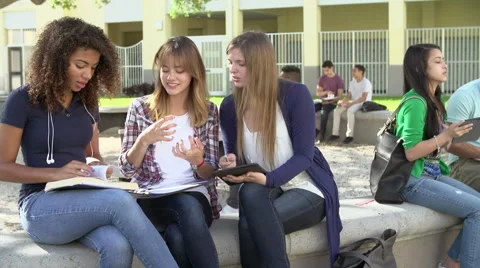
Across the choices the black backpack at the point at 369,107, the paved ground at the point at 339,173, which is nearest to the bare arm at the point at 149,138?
the paved ground at the point at 339,173

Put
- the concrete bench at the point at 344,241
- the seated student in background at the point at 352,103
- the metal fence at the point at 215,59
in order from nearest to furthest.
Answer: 1. the concrete bench at the point at 344,241
2. the seated student in background at the point at 352,103
3. the metal fence at the point at 215,59

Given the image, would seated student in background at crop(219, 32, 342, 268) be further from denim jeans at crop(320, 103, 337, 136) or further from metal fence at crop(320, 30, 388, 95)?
metal fence at crop(320, 30, 388, 95)

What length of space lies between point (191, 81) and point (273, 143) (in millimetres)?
565

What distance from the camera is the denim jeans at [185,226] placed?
348cm

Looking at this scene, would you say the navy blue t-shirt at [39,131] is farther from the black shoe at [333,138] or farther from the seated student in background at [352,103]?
the black shoe at [333,138]

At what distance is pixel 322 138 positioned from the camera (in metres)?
13.6

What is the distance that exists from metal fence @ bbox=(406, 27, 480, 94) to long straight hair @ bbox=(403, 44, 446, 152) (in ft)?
69.9

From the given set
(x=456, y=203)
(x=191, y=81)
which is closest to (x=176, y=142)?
(x=191, y=81)

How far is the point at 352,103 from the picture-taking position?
43.2 feet

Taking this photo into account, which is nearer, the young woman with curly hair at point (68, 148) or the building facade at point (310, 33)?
the young woman with curly hair at point (68, 148)

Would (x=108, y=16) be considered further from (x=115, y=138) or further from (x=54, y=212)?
(x=54, y=212)

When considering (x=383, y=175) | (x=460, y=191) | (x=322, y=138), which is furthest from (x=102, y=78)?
(x=322, y=138)

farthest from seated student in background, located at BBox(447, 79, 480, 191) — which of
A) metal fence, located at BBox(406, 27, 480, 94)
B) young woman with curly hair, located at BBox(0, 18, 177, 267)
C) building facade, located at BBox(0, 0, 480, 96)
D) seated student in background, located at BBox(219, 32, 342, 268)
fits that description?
metal fence, located at BBox(406, 27, 480, 94)

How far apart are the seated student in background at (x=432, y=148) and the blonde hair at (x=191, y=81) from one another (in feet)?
4.08
